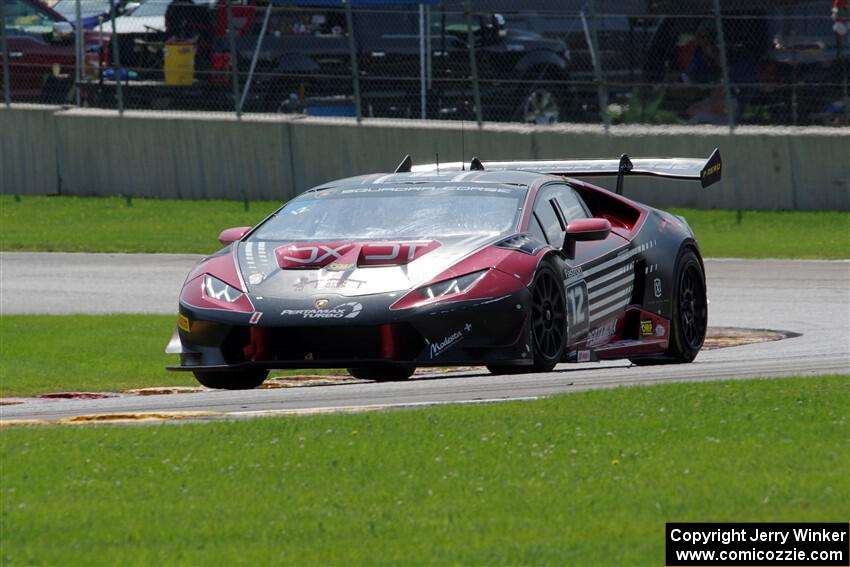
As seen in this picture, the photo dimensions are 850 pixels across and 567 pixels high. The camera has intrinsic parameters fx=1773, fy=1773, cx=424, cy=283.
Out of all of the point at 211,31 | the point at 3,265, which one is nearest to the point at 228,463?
the point at 3,265

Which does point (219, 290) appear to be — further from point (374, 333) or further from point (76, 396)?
point (76, 396)

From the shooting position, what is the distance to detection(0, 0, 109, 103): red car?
28.0 meters

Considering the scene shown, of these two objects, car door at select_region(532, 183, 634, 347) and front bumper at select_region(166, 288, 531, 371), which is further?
car door at select_region(532, 183, 634, 347)

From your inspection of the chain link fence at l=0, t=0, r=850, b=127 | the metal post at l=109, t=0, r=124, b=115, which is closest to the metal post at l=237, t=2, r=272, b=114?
the chain link fence at l=0, t=0, r=850, b=127

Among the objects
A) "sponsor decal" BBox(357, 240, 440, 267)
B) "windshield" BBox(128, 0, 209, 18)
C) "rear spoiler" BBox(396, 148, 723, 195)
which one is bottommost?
"sponsor decal" BBox(357, 240, 440, 267)

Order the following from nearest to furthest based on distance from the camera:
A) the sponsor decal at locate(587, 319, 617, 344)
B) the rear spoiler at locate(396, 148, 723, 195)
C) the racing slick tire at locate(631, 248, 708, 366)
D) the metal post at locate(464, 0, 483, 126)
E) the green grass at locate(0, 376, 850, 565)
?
the green grass at locate(0, 376, 850, 565) → the sponsor decal at locate(587, 319, 617, 344) → the racing slick tire at locate(631, 248, 708, 366) → the rear spoiler at locate(396, 148, 723, 195) → the metal post at locate(464, 0, 483, 126)

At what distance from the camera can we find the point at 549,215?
35.8ft

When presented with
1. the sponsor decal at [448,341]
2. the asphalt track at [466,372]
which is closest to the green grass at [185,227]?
the asphalt track at [466,372]

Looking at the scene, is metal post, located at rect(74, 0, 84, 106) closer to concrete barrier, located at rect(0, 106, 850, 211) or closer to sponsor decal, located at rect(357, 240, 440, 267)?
concrete barrier, located at rect(0, 106, 850, 211)

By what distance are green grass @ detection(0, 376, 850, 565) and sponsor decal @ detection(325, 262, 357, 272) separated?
1.87m

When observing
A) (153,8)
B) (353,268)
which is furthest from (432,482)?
(153,8)

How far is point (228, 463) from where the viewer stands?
6.88m

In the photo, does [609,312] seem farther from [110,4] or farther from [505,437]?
[110,4]

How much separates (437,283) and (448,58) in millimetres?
16714
